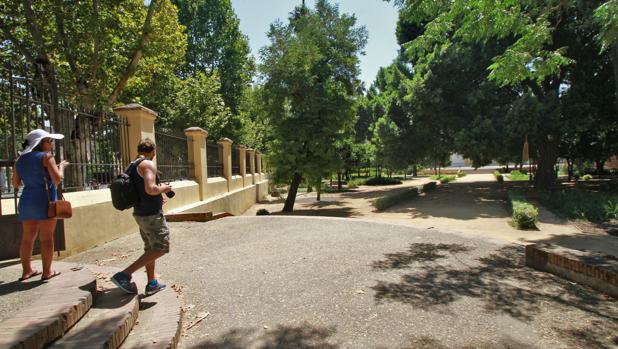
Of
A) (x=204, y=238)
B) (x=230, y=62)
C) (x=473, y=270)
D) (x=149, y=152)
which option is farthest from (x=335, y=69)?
(x=230, y=62)

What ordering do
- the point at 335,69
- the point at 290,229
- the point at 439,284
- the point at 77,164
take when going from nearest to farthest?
1. the point at 439,284
2. the point at 77,164
3. the point at 290,229
4. the point at 335,69

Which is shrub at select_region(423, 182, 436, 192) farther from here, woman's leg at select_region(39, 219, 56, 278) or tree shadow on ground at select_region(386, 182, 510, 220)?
woman's leg at select_region(39, 219, 56, 278)

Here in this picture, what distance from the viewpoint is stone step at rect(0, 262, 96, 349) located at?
2.37 meters

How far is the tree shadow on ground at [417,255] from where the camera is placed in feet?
17.0

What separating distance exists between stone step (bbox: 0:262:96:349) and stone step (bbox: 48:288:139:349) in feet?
0.25

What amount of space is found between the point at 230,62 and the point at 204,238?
28616 millimetres

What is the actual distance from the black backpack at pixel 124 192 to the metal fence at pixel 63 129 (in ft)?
8.08

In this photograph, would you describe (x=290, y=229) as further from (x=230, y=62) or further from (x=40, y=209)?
(x=230, y=62)

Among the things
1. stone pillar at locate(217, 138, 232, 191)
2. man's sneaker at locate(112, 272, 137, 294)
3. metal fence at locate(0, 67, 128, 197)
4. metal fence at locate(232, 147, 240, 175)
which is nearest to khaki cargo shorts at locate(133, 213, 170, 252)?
man's sneaker at locate(112, 272, 137, 294)

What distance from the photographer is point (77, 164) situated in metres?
6.16

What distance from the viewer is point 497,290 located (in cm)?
433

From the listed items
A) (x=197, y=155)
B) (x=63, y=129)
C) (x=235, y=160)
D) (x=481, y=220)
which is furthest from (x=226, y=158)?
(x=481, y=220)

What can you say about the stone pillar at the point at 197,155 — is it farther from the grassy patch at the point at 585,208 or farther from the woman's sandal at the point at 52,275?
the grassy patch at the point at 585,208

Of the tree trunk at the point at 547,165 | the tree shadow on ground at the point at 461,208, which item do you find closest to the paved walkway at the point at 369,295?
the tree shadow on ground at the point at 461,208
